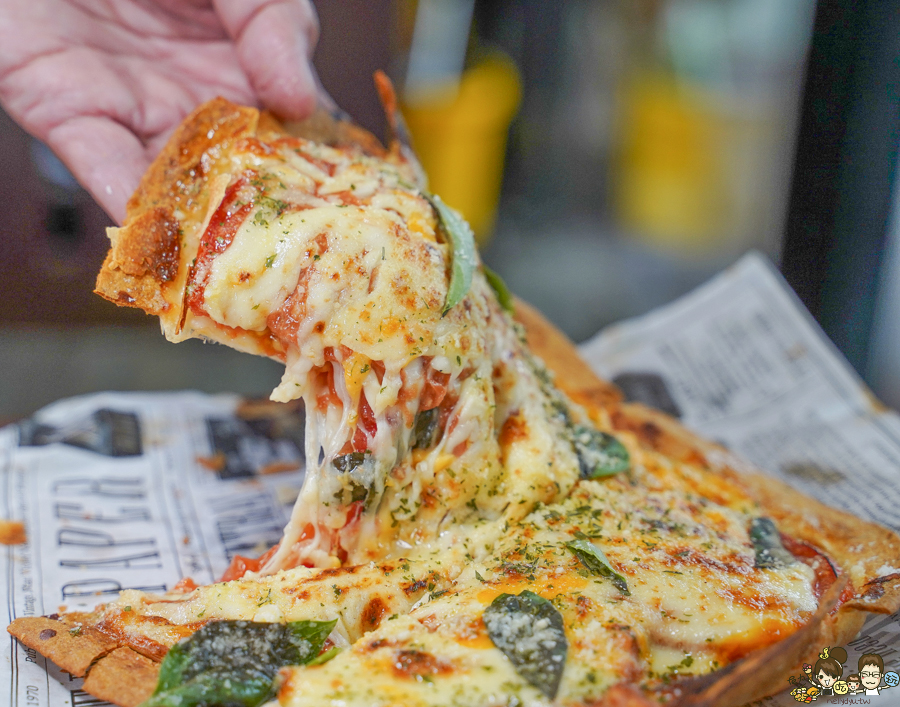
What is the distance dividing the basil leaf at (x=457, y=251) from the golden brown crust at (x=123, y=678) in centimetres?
102

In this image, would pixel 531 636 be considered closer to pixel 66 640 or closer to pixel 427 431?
pixel 427 431

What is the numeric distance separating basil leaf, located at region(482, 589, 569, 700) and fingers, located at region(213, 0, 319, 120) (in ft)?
5.57

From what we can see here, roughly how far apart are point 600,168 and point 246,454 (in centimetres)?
452

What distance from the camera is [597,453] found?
7.15 feet

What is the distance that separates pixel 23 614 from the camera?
201 centimetres

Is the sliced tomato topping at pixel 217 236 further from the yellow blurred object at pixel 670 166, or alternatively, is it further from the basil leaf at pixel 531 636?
the yellow blurred object at pixel 670 166

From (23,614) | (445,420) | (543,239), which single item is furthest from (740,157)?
(23,614)

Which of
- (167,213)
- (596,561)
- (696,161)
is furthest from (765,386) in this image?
(696,161)

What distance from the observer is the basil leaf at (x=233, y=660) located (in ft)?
4.72

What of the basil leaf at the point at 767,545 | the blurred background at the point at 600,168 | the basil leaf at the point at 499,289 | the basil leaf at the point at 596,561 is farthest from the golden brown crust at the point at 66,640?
the blurred background at the point at 600,168

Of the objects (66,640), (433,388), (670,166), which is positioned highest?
(670,166)

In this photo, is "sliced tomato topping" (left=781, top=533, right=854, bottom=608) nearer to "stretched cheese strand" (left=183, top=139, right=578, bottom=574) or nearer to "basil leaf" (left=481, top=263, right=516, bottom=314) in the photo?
"stretched cheese strand" (left=183, top=139, right=578, bottom=574)

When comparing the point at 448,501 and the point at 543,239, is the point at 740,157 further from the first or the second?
the point at 448,501

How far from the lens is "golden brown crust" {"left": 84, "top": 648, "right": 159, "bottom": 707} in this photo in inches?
61.0
